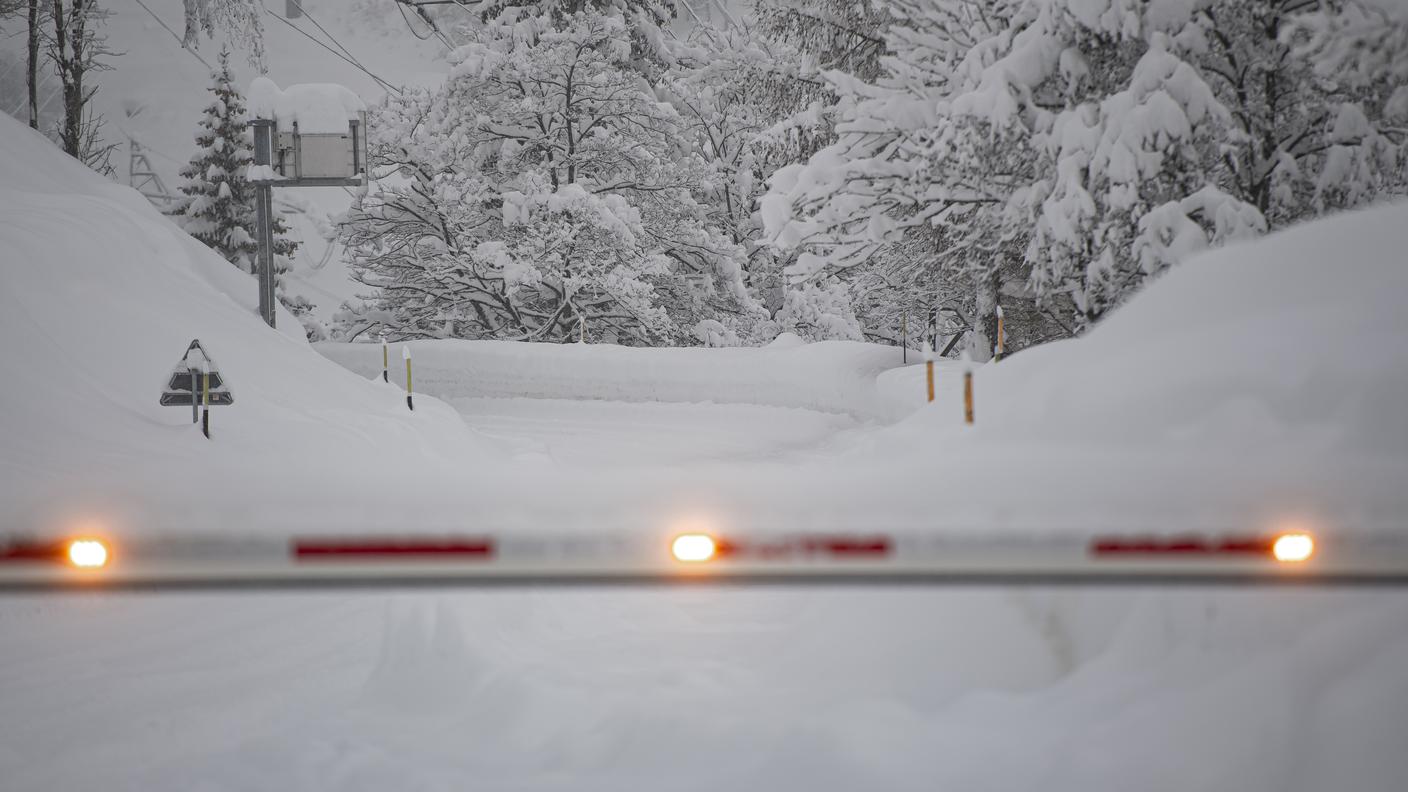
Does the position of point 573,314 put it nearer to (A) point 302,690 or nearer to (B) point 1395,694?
(A) point 302,690

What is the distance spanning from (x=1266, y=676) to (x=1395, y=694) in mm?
250

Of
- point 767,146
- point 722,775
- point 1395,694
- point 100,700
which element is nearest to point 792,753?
point 722,775

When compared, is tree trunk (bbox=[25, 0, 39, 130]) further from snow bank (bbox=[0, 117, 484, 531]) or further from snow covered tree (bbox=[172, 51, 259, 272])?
snow bank (bbox=[0, 117, 484, 531])

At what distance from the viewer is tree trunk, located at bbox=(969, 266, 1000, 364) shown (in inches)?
632

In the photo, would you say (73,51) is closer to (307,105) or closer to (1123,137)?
(307,105)

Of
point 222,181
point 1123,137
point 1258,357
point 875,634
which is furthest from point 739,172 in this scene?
point 875,634

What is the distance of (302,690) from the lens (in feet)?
12.4

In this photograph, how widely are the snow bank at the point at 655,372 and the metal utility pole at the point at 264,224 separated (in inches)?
217

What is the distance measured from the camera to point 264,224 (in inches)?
577

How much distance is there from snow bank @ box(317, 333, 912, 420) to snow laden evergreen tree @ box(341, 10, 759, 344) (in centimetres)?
412

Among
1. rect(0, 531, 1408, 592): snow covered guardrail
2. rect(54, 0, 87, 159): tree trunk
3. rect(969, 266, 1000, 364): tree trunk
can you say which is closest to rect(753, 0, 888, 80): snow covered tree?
rect(969, 266, 1000, 364): tree trunk

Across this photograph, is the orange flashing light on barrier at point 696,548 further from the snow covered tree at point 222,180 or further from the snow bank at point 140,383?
the snow covered tree at point 222,180

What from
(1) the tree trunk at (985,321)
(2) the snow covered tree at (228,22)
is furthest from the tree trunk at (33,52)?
(1) the tree trunk at (985,321)

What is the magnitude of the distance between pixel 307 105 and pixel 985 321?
10.3 meters
